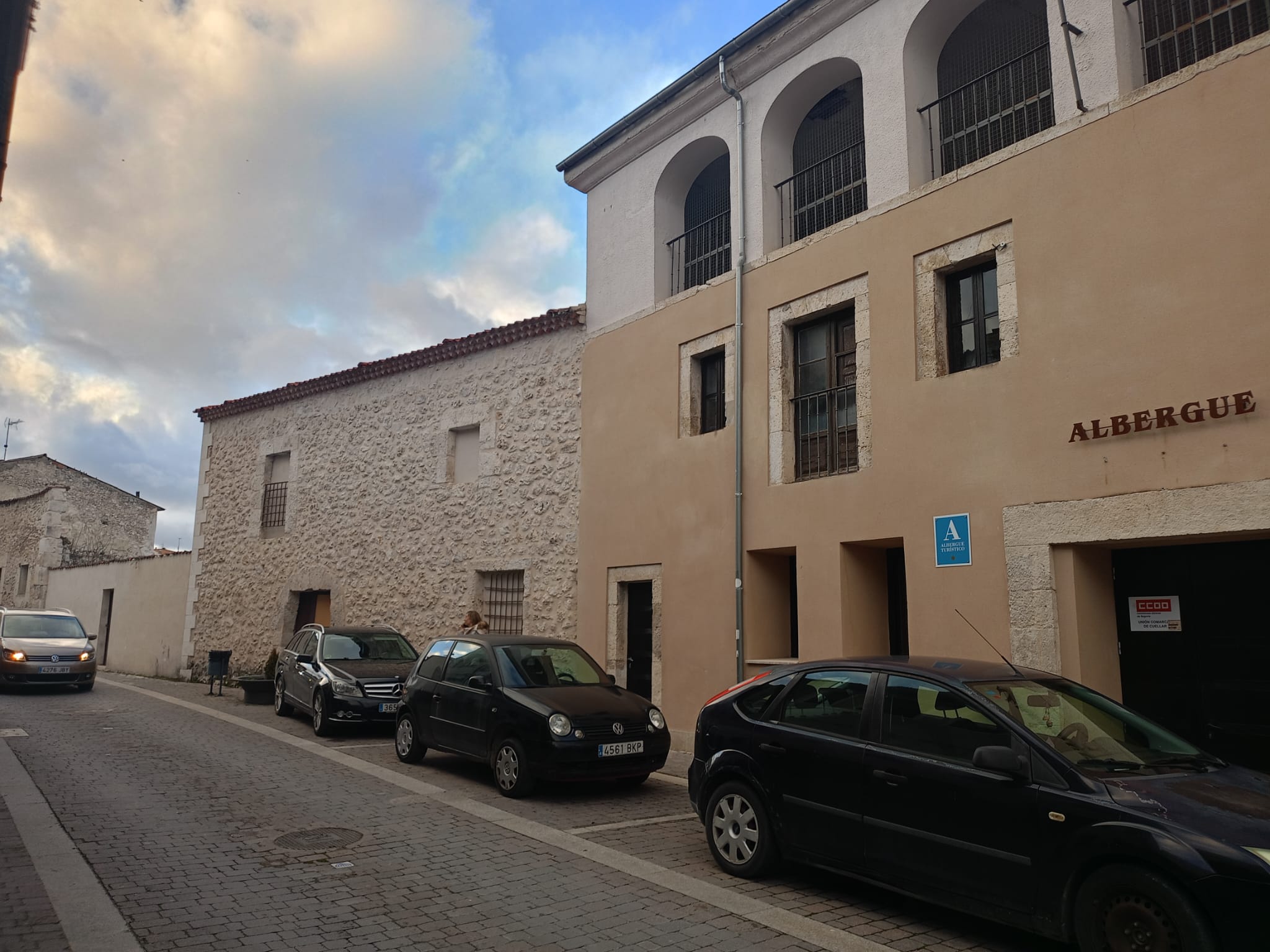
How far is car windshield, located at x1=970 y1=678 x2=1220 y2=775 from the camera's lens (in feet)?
14.5

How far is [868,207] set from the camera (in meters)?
9.87

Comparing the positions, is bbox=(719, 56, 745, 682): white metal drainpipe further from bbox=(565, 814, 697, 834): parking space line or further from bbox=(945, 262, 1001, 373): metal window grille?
bbox=(565, 814, 697, 834): parking space line

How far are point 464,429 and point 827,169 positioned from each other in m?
7.83

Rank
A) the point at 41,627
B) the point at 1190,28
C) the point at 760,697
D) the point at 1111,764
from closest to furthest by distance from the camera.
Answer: the point at 1111,764
the point at 760,697
the point at 1190,28
the point at 41,627

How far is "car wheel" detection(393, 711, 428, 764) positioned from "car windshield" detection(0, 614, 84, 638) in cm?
1091

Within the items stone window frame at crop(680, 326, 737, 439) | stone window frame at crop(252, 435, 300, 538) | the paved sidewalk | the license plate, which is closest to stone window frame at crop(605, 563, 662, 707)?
stone window frame at crop(680, 326, 737, 439)

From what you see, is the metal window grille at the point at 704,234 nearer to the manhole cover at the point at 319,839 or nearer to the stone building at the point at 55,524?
the manhole cover at the point at 319,839

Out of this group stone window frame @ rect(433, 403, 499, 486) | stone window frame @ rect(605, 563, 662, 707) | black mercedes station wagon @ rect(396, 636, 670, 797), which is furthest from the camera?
stone window frame @ rect(433, 403, 499, 486)

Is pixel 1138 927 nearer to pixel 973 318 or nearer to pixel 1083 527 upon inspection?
pixel 1083 527

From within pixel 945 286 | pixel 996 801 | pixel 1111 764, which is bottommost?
pixel 996 801

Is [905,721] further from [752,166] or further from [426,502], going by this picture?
[426,502]

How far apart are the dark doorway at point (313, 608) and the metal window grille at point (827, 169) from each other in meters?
12.4

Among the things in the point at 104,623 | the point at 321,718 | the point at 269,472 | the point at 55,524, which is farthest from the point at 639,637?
the point at 55,524

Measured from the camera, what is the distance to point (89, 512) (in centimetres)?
3219
